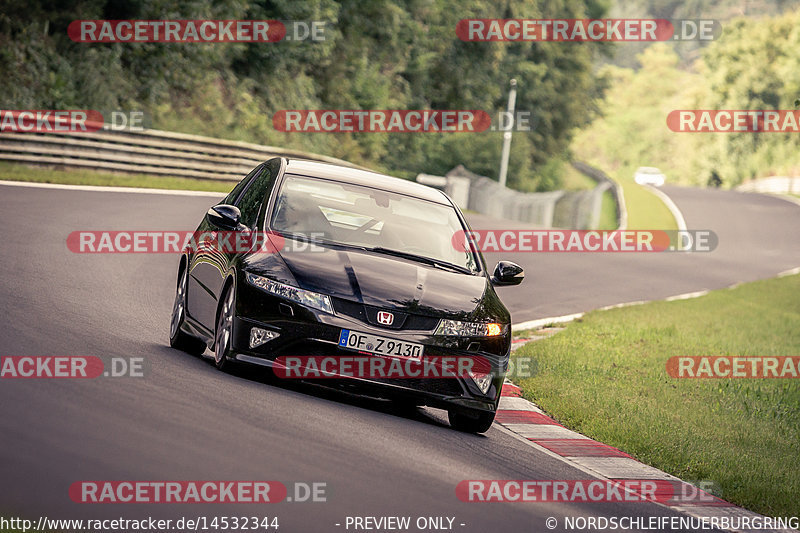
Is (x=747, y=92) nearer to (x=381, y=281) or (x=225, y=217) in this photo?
(x=225, y=217)

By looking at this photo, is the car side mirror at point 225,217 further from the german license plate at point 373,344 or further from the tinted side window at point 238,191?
the german license plate at point 373,344

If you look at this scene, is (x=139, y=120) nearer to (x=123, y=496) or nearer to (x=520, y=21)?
(x=123, y=496)

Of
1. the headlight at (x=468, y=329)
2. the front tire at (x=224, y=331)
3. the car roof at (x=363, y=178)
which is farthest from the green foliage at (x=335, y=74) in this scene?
the headlight at (x=468, y=329)

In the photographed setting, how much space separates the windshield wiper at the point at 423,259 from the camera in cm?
923

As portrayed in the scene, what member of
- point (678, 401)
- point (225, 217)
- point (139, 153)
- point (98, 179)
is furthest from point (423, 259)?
point (139, 153)

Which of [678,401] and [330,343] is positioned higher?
[330,343]

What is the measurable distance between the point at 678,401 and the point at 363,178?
4192mm

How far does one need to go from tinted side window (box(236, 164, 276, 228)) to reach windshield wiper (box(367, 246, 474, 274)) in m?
1.00

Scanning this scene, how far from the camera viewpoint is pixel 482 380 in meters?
8.81

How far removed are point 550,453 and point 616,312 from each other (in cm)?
1120

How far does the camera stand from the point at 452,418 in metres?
9.27

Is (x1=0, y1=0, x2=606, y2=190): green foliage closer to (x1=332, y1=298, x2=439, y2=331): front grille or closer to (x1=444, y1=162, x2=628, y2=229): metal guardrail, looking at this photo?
(x1=444, y1=162, x2=628, y2=229): metal guardrail

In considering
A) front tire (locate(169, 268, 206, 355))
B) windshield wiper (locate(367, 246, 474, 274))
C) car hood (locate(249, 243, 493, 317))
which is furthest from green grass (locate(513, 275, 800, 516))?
front tire (locate(169, 268, 206, 355))

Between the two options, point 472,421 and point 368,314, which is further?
point 472,421
